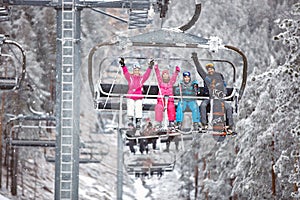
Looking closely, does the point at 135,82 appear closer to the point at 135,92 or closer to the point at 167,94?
the point at 135,92

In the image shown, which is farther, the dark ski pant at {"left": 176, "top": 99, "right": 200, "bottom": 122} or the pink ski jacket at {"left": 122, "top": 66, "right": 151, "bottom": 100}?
the dark ski pant at {"left": 176, "top": 99, "right": 200, "bottom": 122}

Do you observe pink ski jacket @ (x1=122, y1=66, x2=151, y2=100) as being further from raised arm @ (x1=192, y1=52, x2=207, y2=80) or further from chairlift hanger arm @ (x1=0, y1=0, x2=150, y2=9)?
chairlift hanger arm @ (x1=0, y1=0, x2=150, y2=9)

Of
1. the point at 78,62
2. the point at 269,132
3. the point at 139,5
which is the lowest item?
the point at 269,132

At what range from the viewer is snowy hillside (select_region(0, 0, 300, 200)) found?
65.3ft

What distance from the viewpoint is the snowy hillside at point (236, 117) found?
19891mm

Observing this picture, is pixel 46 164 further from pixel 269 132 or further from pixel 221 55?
pixel 269 132

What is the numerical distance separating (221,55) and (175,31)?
25866mm

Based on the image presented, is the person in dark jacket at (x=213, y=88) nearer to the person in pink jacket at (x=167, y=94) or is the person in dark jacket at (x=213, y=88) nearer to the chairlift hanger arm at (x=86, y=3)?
the person in pink jacket at (x=167, y=94)

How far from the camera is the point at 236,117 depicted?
26.6 metres

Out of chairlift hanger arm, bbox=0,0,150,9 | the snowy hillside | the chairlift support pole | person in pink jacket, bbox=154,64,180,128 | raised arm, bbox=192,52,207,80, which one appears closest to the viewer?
raised arm, bbox=192,52,207,80

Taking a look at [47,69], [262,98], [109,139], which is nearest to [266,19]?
[47,69]

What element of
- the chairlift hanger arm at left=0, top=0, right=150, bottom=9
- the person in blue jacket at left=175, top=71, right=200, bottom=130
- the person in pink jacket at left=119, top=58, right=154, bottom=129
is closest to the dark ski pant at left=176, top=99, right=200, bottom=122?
the person in blue jacket at left=175, top=71, right=200, bottom=130

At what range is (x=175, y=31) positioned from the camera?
11.2 meters

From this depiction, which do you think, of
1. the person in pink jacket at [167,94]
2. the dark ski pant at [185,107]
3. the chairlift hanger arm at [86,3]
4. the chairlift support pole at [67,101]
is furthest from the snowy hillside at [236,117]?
the dark ski pant at [185,107]
